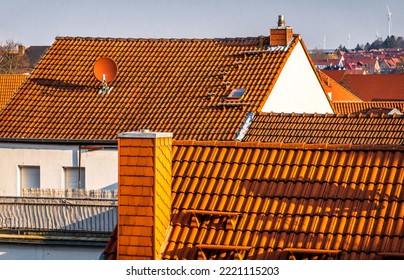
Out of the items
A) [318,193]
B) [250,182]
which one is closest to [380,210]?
[318,193]

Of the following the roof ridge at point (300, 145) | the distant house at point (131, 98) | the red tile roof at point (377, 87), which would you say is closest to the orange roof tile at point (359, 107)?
the distant house at point (131, 98)

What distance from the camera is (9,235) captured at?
2922cm

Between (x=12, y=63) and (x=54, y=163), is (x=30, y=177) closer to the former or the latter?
(x=54, y=163)

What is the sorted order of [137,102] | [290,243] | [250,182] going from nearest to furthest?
[290,243] < [250,182] < [137,102]

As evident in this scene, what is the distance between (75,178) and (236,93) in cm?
533

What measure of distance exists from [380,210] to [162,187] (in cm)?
318

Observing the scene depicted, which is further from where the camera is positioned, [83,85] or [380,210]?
[83,85]

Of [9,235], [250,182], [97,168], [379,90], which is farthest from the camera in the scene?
[379,90]

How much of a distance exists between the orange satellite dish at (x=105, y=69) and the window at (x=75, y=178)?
160 inches

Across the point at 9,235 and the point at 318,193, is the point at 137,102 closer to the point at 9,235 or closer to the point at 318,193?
the point at 9,235

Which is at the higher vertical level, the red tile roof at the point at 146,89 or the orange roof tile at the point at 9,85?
the orange roof tile at the point at 9,85

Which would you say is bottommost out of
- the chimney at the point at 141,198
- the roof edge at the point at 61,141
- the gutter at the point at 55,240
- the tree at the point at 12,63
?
the chimney at the point at 141,198

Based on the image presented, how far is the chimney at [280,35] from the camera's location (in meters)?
38.0

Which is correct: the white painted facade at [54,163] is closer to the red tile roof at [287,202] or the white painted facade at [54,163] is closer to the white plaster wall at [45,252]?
the white plaster wall at [45,252]
